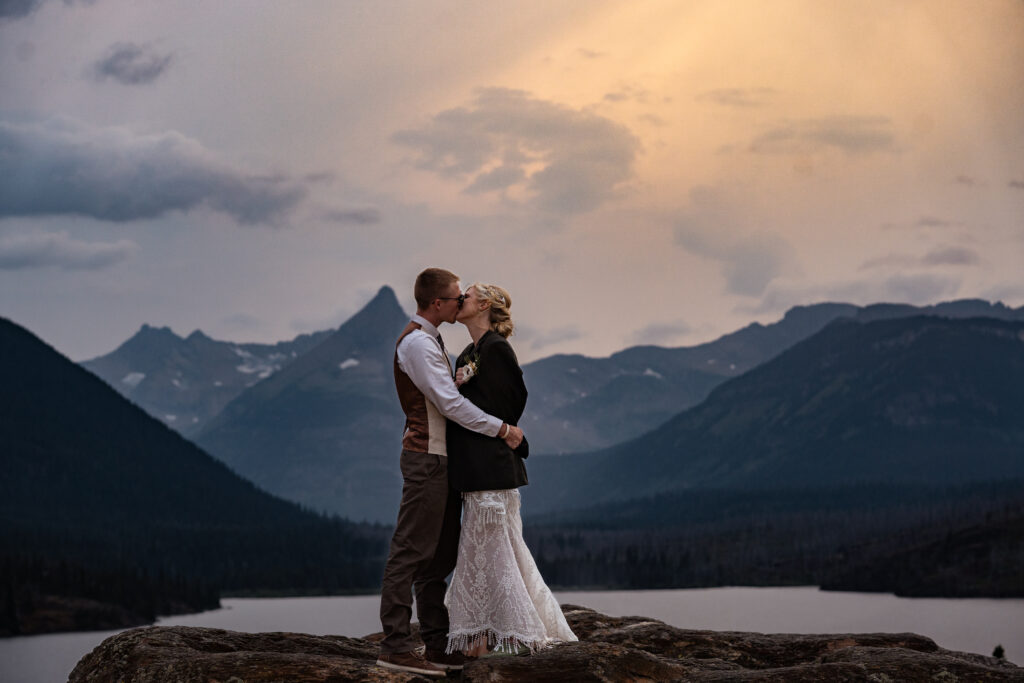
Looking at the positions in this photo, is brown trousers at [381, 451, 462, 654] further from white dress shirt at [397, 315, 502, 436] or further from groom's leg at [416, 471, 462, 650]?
white dress shirt at [397, 315, 502, 436]

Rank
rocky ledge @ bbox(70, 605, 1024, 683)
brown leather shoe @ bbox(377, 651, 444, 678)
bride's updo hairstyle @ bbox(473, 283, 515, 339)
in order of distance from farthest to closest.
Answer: bride's updo hairstyle @ bbox(473, 283, 515, 339), brown leather shoe @ bbox(377, 651, 444, 678), rocky ledge @ bbox(70, 605, 1024, 683)

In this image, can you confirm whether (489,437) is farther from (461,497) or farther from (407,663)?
(407,663)

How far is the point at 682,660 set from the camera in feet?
47.7

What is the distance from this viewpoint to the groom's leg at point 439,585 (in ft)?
47.7

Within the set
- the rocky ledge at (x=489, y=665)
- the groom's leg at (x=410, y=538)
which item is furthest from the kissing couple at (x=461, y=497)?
the rocky ledge at (x=489, y=665)

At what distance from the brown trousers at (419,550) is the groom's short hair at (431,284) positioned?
1844mm

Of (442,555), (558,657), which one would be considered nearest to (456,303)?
(442,555)

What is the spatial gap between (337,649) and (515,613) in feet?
8.42

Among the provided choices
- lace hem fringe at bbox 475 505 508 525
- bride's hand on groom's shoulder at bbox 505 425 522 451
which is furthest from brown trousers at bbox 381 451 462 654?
bride's hand on groom's shoulder at bbox 505 425 522 451

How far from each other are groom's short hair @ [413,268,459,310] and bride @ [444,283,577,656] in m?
0.40

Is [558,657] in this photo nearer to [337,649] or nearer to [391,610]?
[391,610]

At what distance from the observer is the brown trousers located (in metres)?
13.7

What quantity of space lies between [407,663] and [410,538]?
1420 millimetres

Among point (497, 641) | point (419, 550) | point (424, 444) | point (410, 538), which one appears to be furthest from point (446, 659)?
point (424, 444)
